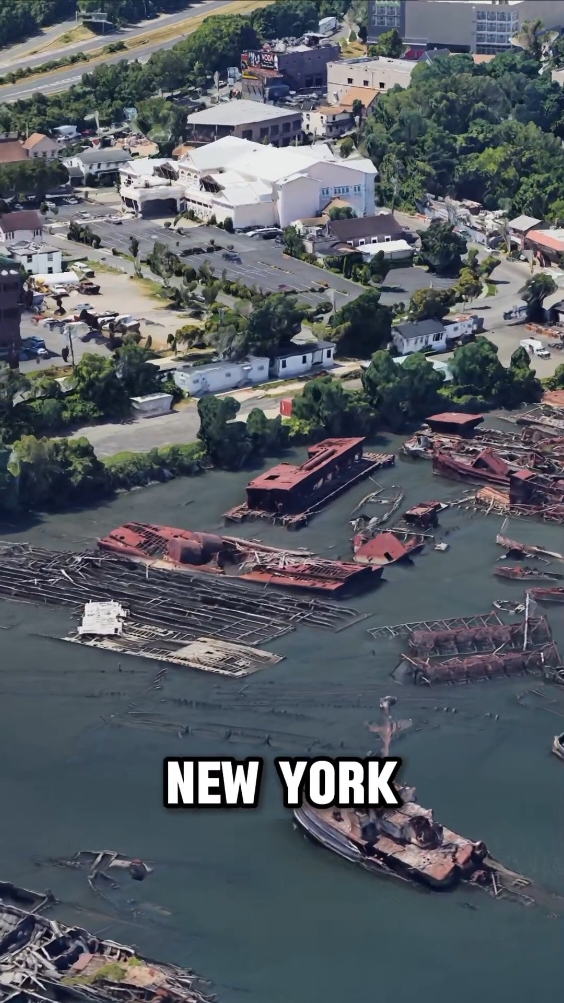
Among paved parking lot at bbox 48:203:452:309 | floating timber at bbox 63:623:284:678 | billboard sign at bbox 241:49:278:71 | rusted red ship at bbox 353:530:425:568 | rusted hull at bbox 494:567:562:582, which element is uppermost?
billboard sign at bbox 241:49:278:71

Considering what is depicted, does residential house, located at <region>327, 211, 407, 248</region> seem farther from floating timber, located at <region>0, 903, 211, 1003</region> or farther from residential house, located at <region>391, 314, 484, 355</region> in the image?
floating timber, located at <region>0, 903, 211, 1003</region>

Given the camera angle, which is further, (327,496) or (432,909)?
(327,496)

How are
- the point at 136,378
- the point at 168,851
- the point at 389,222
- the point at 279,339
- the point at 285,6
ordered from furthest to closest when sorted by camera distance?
the point at 285,6, the point at 389,222, the point at 279,339, the point at 136,378, the point at 168,851

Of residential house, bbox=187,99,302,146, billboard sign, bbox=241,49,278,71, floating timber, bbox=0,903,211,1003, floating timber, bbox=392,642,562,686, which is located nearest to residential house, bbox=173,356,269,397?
floating timber, bbox=392,642,562,686

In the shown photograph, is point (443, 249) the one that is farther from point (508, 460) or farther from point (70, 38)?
point (70, 38)

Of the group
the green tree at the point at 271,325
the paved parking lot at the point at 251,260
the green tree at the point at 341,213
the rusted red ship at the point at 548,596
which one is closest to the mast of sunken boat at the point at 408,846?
the rusted red ship at the point at 548,596

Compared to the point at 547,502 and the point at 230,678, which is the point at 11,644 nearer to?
the point at 230,678

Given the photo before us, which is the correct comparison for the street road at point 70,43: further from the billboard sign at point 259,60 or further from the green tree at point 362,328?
the green tree at point 362,328

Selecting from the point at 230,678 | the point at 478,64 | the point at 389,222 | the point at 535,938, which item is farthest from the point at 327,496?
the point at 478,64
